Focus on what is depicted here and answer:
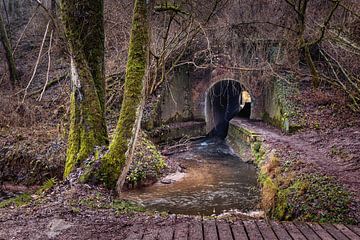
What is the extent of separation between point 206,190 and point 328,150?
3.89m

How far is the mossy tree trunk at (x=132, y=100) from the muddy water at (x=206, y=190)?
2.48 meters

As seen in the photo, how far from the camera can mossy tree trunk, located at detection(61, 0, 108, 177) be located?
7.06 m

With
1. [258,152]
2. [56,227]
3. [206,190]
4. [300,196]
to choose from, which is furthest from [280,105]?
[56,227]

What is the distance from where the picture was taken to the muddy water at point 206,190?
345 inches

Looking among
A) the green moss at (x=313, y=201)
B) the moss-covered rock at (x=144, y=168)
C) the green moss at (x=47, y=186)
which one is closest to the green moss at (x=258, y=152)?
the moss-covered rock at (x=144, y=168)

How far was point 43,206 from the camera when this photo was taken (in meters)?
5.29

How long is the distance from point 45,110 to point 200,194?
7.78 m

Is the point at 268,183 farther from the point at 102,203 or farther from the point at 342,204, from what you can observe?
the point at 102,203

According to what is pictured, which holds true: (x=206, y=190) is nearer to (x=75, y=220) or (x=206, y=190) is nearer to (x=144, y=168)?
(x=144, y=168)

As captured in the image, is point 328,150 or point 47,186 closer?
point 47,186

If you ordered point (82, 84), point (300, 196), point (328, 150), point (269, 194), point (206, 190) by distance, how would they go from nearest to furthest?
point (300, 196), point (82, 84), point (269, 194), point (328, 150), point (206, 190)

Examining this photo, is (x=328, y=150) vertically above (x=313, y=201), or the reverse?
(x=328, y=150)

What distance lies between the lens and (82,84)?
23.2ft

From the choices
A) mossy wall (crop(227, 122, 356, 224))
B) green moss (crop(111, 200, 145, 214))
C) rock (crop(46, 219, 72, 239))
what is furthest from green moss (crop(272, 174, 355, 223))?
rock (crop(46, 219, 72, 239))
